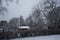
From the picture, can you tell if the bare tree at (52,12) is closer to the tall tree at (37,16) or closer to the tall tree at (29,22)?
the tall tree at (37,16)

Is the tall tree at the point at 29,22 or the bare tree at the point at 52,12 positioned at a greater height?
the bare tree at the point at 52,12

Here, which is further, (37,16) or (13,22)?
(37,16)

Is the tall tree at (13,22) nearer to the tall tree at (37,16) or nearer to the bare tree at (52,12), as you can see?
the tall tree at (37,16)

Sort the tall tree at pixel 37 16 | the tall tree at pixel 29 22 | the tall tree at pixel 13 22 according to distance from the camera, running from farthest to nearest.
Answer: the tall tree at pixel 37 16
the tall tree at pixel 29 22
the tall tree at pixel 13 22

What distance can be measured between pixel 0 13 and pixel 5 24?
2.55 ft

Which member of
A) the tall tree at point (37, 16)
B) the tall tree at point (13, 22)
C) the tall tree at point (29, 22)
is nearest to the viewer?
the tall tree at point (13, 22)

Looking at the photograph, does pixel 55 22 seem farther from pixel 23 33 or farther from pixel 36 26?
pixel 23 33

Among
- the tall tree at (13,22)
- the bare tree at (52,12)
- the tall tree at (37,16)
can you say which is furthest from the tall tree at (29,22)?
the bare tree at (52,12)

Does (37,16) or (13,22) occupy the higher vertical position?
(37,16)

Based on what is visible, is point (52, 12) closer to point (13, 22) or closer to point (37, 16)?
point (37, 16)

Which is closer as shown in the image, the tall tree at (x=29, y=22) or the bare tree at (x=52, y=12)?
the tall tree at (x=29, y=22)

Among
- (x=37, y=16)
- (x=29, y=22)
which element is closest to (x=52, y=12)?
(x=37, y=16)

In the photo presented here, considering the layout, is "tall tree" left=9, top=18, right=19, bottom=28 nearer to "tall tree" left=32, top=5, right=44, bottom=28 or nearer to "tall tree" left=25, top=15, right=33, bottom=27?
"tall tree" left=25, top=15, right=33, bottom=27

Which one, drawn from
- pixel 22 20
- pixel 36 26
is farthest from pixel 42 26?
pixel 22 20
